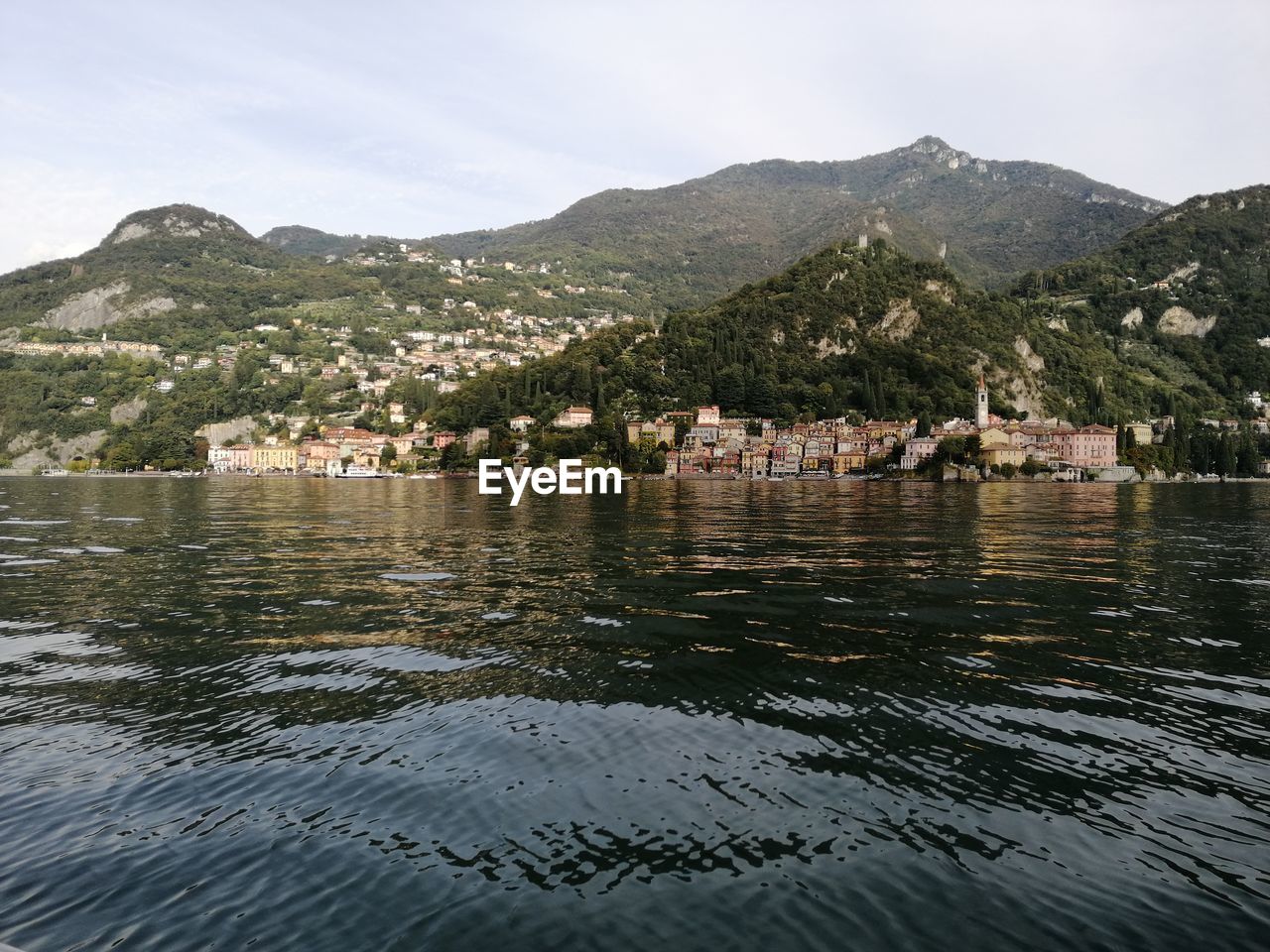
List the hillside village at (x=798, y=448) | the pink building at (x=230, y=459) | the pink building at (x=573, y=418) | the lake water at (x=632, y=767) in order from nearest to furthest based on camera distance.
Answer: the lake water at (x=632, y=767) → the hillside village at (x=798, y=448) → the pink building at (x=573, y=418) → the pink building at (x=230, y=459)

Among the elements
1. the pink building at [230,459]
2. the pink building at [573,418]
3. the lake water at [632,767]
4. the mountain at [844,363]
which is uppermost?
the mountain at [844,363]

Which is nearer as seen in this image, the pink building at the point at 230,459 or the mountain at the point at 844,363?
the mountain at the point at 844,363

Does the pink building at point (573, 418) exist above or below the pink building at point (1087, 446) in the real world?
above

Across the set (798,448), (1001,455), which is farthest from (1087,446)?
(798,448)

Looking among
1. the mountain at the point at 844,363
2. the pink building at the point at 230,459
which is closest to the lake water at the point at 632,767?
the mountain at the point at 844,363

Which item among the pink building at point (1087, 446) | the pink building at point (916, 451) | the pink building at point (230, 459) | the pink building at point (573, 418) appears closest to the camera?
the pink building at point (916, 451)

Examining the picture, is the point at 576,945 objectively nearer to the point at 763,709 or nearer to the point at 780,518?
the point at 763,709

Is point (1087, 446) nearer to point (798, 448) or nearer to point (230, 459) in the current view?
point (798, 448)

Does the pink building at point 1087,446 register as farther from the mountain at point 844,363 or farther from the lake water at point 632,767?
the lake water at point 632,767
